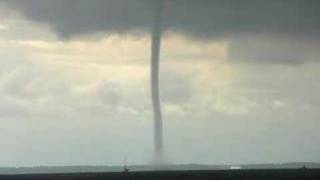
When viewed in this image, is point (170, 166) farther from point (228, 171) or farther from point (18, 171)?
point (18, 171)

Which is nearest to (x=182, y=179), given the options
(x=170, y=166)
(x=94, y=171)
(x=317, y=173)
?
(x=170, y=166)

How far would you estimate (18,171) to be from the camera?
8.40m

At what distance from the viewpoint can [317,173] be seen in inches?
351

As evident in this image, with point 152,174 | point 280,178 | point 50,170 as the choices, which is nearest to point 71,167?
point 50,170

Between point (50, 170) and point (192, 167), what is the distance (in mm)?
1728

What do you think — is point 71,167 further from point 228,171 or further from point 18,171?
point 228,171

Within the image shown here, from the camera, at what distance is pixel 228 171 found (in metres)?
8.90

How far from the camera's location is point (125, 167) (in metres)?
8.71

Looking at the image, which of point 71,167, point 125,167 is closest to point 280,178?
point 125,167

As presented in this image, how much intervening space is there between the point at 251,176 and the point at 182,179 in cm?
85

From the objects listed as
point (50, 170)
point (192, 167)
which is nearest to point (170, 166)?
point (192, 167)

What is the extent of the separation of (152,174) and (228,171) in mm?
974

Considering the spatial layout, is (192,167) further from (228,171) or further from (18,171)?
(18,171)

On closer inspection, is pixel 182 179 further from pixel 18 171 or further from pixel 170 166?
pixel 18 171
